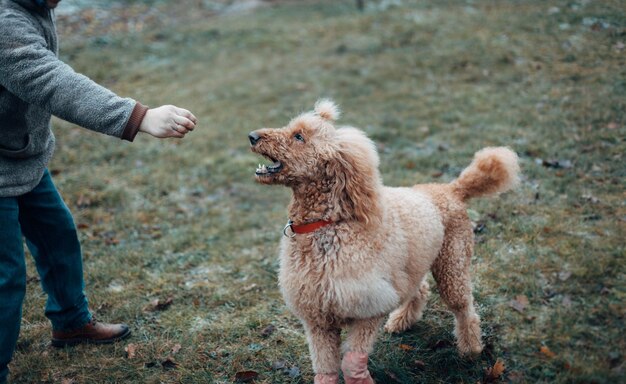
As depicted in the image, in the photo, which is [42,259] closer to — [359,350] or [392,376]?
[359,350]

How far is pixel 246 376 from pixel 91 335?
4.52 feet

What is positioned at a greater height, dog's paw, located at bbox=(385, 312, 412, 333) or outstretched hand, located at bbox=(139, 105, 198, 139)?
outstretched hand, located at bbox=(139, 105, 198, 139)

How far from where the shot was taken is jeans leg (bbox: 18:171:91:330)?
3367mm

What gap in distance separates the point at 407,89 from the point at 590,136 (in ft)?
13.0

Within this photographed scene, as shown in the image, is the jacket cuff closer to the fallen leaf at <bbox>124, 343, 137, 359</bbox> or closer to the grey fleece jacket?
the grey fleece jacket

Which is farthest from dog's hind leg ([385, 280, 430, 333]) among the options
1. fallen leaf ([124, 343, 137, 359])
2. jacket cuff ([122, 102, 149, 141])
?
jacket cuff ([122, 102, 149, 141])

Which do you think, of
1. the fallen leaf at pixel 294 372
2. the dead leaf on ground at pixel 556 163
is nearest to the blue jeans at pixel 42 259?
the fallen leaf at pixel 294 372

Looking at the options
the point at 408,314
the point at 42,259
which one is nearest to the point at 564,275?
the point at 408,314

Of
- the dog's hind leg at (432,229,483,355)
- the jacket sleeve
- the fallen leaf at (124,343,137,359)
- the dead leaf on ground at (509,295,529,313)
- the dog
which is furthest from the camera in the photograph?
the dead leaf on ground at (509,295,529,313)

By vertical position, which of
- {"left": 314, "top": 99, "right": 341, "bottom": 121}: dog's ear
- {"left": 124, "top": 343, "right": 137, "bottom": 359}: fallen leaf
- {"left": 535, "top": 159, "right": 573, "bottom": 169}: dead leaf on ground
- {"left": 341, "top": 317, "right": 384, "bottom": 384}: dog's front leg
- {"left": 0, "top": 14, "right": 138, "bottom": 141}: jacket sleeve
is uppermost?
{"left": 0, "top": 14, "right": 138, "bottom": 141}: jacket sleeve

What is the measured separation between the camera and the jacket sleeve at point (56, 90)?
2.57 m

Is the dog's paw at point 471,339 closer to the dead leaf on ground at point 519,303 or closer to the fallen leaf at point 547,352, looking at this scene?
the fallen leaf at point 547,352

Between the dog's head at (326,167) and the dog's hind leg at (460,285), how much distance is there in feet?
2.89

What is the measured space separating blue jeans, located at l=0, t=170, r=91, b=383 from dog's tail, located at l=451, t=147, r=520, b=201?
298 centimetres
